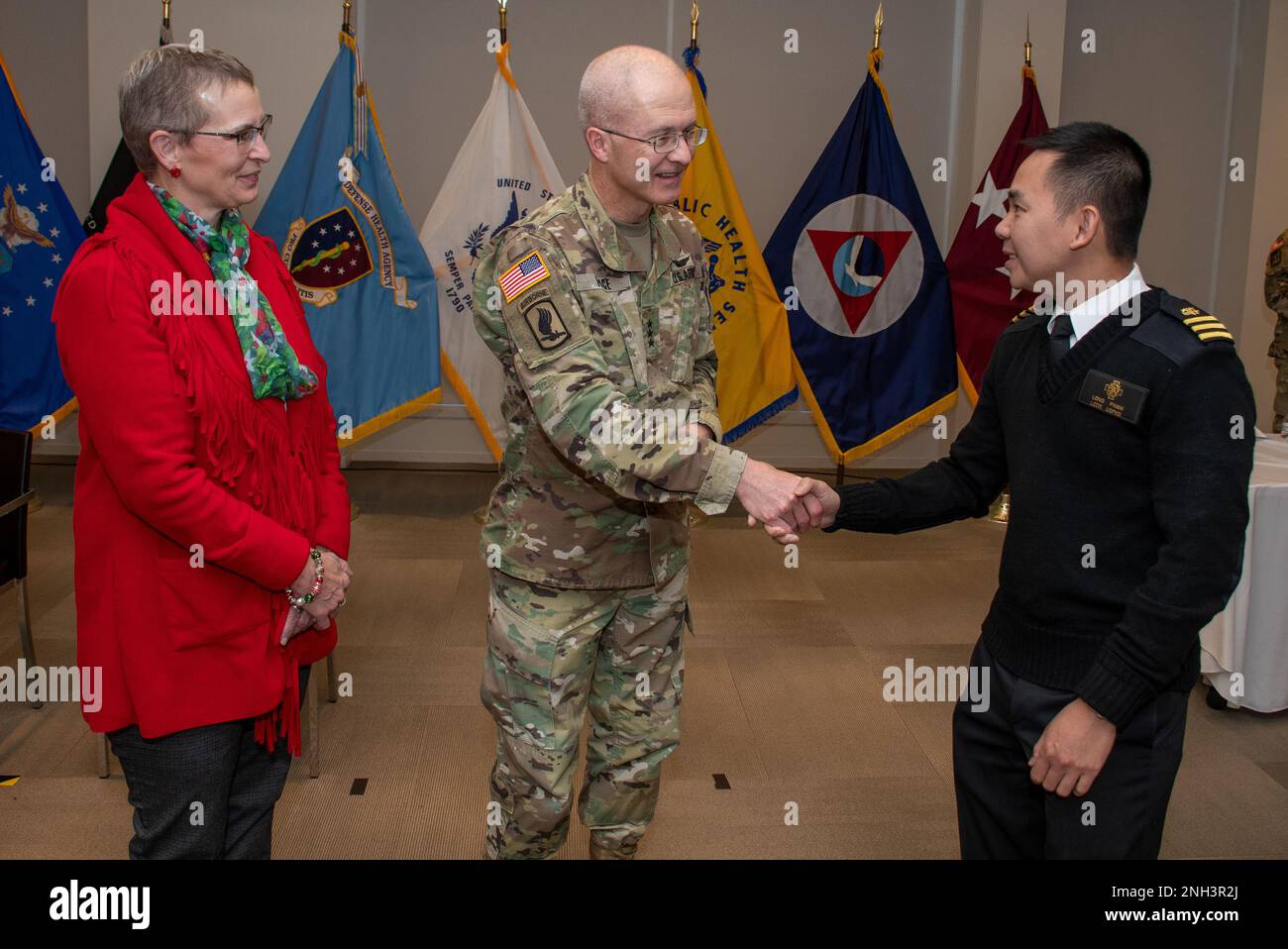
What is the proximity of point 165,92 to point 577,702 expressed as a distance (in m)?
1.17

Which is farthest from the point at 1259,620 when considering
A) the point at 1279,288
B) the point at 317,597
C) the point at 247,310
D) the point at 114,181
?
the point at 114,181

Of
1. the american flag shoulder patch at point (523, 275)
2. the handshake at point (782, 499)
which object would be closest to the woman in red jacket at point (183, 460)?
the american flag shoulder patch at point (523, 275)

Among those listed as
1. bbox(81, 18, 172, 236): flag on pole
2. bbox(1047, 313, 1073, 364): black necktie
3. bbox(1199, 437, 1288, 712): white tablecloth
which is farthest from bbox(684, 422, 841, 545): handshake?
bbox(81, 18, 172, 236): flag on pole

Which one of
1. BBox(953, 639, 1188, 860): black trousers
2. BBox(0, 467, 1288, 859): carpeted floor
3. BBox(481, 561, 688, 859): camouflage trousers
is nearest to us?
BBox(953, 639, 1188, 860): black trousers

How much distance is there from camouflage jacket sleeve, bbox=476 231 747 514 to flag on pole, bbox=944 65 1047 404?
3.91 metres

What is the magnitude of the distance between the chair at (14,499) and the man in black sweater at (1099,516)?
8.92ft

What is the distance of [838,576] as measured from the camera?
15.7 feet

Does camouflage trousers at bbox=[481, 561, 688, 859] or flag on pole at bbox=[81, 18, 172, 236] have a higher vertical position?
flag on pole at bbox=[81, 18, 172, 236]

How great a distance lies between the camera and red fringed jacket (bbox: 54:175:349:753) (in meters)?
1.60

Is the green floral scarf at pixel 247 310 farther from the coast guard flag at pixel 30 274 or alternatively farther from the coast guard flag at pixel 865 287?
the coast guard flag at pixel 865 287

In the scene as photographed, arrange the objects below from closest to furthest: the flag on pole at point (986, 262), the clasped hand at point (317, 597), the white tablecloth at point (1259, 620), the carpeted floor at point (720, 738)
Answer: the clasped hand at point (317, 597)
the carpeted floor at point (720, 738)
the white tablecloth at point (1259, 620)
the flag on pole at point (986, 262)

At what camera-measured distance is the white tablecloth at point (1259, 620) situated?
331cm

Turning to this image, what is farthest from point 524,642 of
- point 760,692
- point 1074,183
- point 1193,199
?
point 1193,199

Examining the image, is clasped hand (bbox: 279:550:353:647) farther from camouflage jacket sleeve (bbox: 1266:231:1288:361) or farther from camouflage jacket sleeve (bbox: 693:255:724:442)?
camouflage jacket sleeve (bbox: 1266:231:1288:361)
